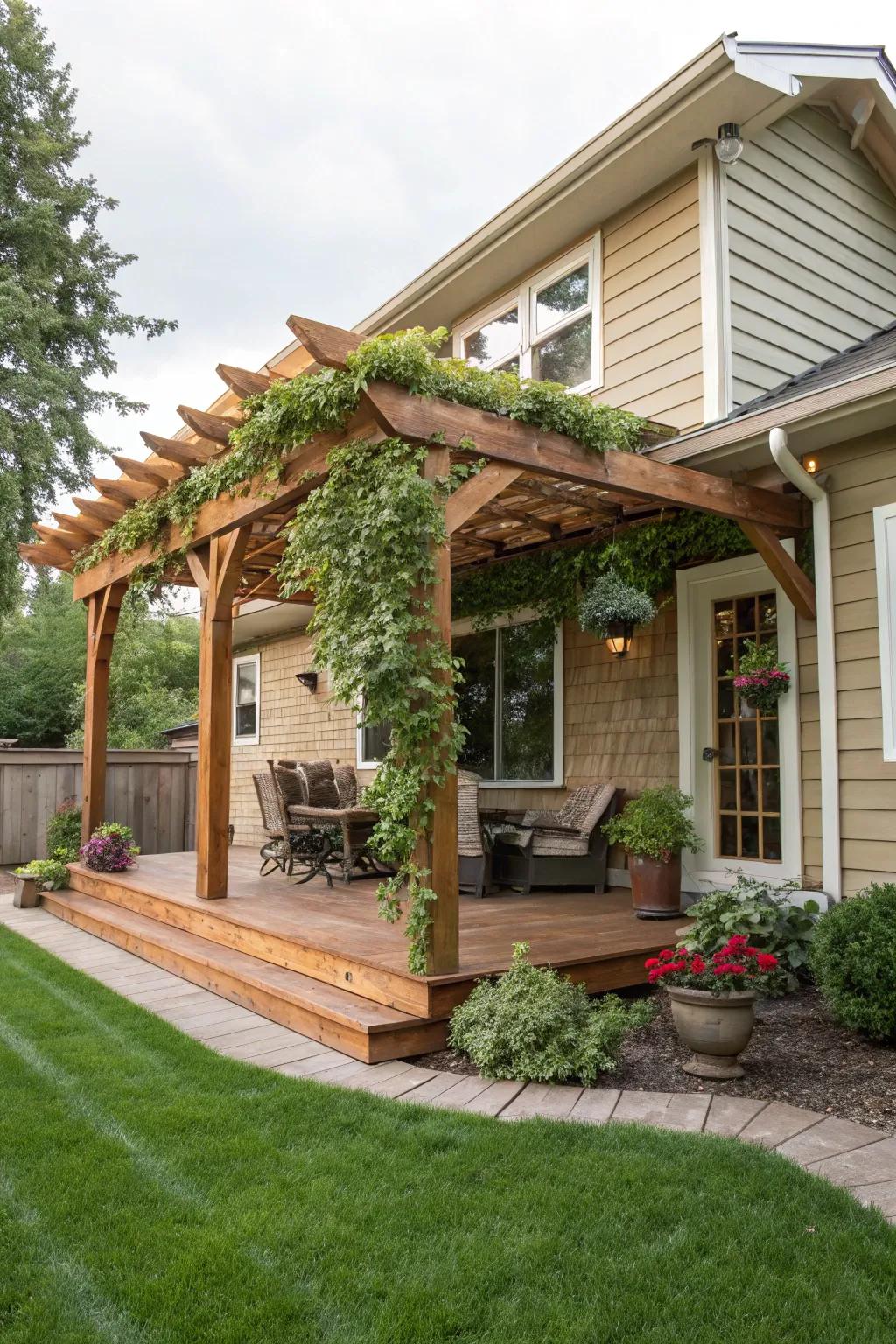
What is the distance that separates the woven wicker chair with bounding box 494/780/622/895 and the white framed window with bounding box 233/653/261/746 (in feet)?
20.5

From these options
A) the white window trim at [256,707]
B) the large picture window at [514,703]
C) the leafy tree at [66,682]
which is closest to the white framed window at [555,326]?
the large picture window at [514,703]

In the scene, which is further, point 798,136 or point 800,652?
point 798,136

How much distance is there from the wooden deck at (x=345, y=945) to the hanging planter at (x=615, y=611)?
1.76 metres

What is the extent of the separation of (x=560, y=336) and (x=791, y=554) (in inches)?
115

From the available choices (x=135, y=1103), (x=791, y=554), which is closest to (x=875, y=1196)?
(x=135, y=1103)

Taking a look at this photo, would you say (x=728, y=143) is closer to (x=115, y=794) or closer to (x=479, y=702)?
(x=479, y=702)

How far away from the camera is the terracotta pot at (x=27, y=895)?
8.47 meters

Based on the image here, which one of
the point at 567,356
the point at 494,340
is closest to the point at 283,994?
the point at 567,356

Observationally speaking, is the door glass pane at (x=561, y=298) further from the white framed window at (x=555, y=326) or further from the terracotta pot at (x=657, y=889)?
the terracotta pot at (x=657, y=889)

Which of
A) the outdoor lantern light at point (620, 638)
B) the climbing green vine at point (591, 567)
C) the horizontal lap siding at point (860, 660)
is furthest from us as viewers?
the climbing green vine at point (591, 567)

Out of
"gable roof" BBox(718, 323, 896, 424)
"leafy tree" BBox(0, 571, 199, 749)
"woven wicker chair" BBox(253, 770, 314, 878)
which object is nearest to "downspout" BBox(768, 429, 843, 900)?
"gable roof" BBox(718, 323, 896, 424)

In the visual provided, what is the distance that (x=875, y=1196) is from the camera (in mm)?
2668

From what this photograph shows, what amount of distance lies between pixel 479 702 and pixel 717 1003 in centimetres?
488

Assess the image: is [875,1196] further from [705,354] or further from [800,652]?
[705,354]
